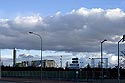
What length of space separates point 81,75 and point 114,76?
10.5 m

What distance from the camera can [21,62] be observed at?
197875 millimetres

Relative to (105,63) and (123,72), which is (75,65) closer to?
(123,72)

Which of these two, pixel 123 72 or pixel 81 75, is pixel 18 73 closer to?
pixel 81 75

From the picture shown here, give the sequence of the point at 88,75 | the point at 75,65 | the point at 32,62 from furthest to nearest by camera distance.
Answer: the point at 32,62 < the point at 88,75 < the point at 75,65

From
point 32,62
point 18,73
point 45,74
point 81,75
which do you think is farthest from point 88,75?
point 32,62

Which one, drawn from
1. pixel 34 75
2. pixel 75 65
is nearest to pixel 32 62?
pixel 34 75

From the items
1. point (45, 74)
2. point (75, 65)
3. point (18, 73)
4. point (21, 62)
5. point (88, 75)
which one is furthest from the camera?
point (21, 62)

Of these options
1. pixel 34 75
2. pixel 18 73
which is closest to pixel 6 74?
pixel 18 73

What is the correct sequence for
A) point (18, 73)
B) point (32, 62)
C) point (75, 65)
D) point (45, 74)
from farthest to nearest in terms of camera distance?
point (32, 62) < point (18, 73) < point (45, 74) < point (75, 65)

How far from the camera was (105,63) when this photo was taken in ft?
374

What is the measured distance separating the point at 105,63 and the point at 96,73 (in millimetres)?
14798

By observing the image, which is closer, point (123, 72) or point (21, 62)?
point (123, 72)

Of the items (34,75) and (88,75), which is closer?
(88,75)

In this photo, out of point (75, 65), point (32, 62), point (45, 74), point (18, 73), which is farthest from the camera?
point (32, 62)
